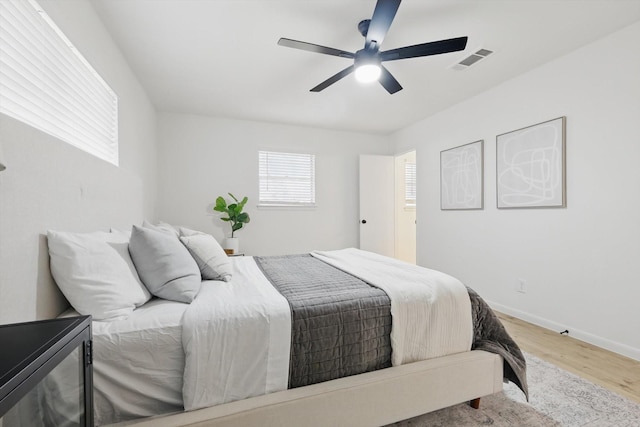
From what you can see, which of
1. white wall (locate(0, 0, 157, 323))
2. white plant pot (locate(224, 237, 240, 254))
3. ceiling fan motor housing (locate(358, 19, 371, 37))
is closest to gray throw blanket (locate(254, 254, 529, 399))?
white wall (locate(0, 0, 157, 323))

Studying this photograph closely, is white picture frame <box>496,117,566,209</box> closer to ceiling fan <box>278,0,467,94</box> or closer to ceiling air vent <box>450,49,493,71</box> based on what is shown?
ceiling air vent <box>450,49,493,71</box>

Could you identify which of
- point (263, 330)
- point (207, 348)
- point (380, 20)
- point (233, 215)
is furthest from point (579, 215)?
point (233, 215)

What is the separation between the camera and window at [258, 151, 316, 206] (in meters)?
4.57

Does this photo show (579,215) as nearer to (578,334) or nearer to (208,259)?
(578,334)

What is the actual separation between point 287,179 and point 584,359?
154 inches

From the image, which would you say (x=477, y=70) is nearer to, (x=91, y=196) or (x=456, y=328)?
(x=456, y=328)

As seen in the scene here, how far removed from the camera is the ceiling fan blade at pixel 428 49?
186cm

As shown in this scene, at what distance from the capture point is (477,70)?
2.90 m

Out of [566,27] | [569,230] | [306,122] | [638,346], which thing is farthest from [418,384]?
[306,122]

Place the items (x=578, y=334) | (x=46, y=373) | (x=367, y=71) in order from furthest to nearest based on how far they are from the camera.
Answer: (x=578, y=334) < (x=367, y=71) < (x=46, y=373)

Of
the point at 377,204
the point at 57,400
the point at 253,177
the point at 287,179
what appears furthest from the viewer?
the point at 377,204

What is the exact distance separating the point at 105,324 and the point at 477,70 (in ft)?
11.6

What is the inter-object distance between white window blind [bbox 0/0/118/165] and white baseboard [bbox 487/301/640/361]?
13.3 ft

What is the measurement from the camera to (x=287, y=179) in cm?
468
